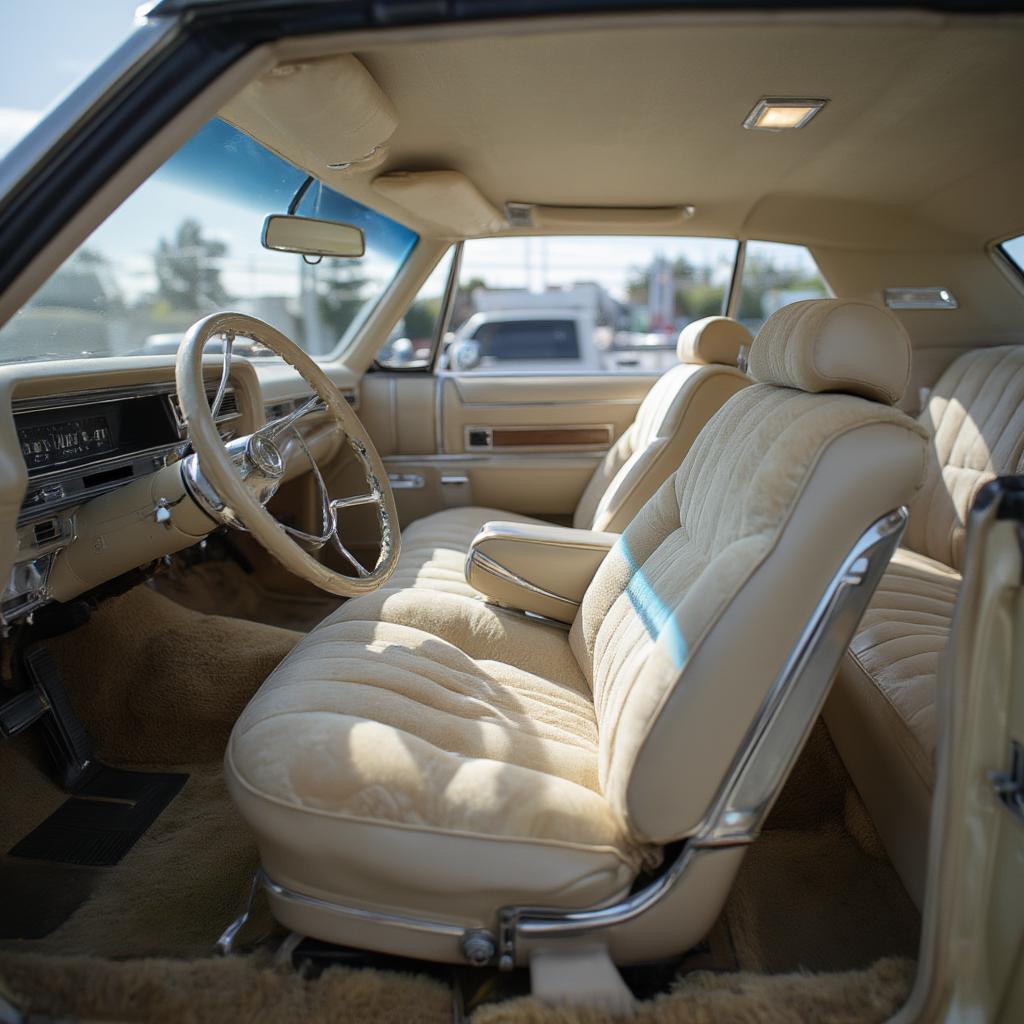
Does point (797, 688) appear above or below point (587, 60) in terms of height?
below

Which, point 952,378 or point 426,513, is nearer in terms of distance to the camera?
point 952,378

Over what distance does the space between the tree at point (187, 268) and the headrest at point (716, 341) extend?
709 centimetres

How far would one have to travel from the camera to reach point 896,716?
138 centimetres

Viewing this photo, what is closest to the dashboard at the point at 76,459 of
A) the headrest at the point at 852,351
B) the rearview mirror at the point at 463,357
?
the headrest at the point at 852,351

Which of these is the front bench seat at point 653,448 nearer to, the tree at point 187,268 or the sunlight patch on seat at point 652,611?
the sunlight patch on seat at point 652,611

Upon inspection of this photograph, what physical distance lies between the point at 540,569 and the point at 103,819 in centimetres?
108

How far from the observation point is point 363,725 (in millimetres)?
1200

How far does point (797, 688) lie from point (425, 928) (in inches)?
22.9

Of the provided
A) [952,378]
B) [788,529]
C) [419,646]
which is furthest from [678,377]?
[788,529]

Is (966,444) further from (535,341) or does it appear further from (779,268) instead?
(535,341)

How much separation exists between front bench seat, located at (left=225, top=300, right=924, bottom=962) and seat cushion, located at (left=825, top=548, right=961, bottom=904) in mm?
Result: 343

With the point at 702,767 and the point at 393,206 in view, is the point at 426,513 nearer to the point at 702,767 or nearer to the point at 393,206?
the point at 393,206

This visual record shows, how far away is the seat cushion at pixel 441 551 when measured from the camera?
6.84ft

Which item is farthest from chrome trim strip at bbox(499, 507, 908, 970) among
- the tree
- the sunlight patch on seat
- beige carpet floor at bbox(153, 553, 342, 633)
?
the tree
